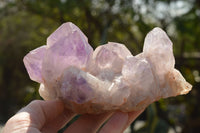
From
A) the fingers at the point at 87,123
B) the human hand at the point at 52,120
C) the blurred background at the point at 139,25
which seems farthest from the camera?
the blurred background at the point at 139,25

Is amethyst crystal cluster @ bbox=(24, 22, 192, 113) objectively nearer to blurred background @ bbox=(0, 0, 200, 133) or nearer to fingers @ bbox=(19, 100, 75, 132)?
fingers @ bbox=(19, 100, 75, 132)

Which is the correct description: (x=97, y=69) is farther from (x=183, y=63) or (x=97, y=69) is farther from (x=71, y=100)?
(x=183, y=63)

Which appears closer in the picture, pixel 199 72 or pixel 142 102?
pixel 142 102

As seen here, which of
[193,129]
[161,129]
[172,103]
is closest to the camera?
[161,129]

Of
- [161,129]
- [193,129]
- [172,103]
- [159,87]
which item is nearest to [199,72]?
[193,129]

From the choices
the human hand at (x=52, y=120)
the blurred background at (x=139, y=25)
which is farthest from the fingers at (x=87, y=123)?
the blurred background at (x=139, y=25)

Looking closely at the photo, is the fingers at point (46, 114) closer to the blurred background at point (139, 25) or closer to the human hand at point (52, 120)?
the human hand at point (52, 120)

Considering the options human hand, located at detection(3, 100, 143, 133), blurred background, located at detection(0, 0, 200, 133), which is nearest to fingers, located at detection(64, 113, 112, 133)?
human hand, located at detection(3, 100, 143, 133)
